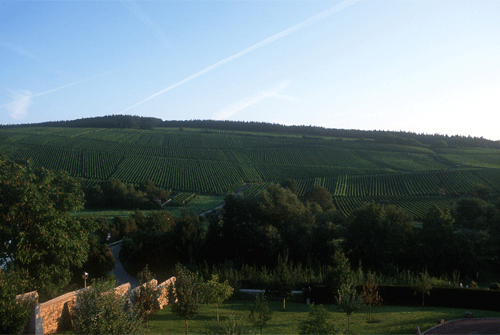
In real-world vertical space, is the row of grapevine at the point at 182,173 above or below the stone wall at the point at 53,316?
above

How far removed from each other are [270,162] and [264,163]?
1625 millimetres

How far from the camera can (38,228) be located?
15.8 meters

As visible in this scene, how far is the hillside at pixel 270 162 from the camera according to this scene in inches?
2452

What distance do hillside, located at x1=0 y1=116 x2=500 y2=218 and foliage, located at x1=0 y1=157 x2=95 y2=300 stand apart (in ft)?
137

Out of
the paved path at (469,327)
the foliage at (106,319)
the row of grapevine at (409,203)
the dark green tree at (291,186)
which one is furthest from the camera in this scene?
the dark green tree at (291,186)

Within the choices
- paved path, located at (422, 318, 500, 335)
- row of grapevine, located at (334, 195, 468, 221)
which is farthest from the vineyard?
paved path, located at (422, 318, 500, 335)

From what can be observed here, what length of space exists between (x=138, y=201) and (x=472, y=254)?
4720 centimetres

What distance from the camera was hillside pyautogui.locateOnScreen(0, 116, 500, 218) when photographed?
2452 inches

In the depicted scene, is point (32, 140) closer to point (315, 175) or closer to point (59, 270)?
point (315, 175)

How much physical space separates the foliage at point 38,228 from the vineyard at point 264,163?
1678 inches

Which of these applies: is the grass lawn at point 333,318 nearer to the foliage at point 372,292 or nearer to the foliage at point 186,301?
the foliage at point 372,292

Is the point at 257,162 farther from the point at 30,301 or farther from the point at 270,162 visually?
the point at 30,301

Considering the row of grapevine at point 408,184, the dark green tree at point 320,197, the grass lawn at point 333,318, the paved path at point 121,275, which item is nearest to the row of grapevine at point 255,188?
the dark green tree at point 320,197

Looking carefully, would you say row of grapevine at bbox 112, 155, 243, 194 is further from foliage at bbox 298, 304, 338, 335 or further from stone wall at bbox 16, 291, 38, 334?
foliage at bbox 298, 304, 338, 335
